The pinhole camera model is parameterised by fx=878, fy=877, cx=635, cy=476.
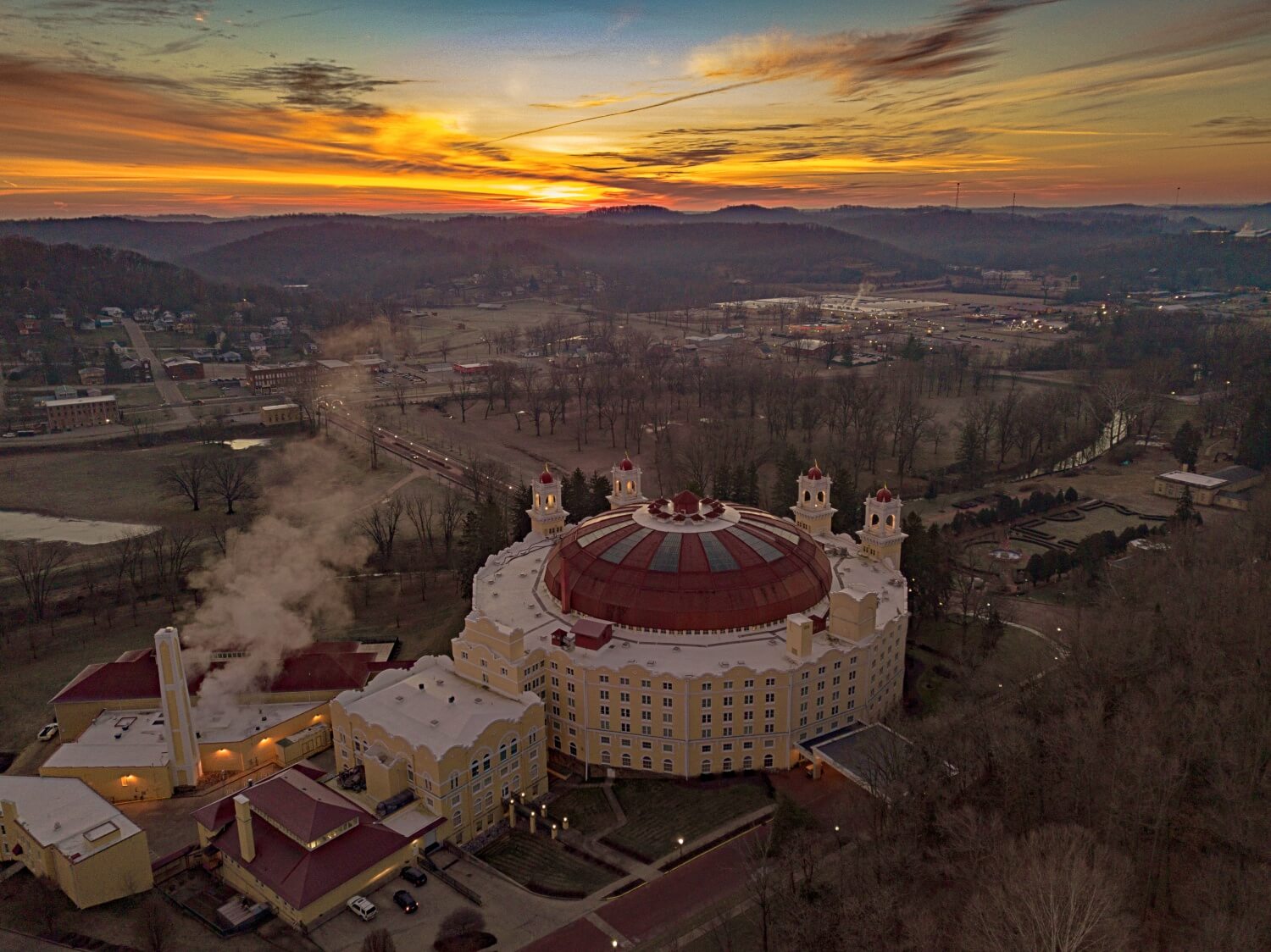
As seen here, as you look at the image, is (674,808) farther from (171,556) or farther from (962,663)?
(171,556)

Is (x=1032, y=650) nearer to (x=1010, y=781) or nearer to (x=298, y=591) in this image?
(x=1010, y=781)

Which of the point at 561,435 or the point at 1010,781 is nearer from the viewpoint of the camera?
the point at 1010,781

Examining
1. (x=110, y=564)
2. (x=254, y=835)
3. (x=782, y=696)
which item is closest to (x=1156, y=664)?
(x=782, y=696)

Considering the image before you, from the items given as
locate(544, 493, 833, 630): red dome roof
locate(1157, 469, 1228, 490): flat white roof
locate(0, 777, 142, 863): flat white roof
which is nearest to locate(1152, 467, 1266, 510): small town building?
locate(1157, 469, 1228, 490): flat white roof

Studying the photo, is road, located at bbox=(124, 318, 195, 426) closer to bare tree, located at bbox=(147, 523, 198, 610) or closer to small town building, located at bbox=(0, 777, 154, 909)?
bare tree, located at bbox=(147, 523, 198, 610)

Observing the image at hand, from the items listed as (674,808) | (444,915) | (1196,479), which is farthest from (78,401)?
(1196,479)
